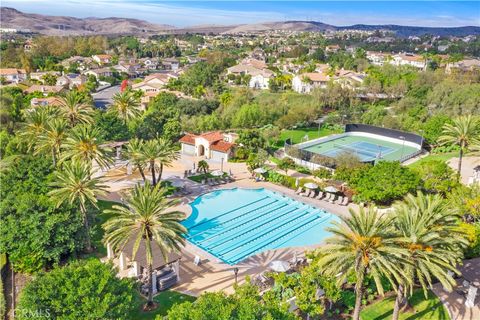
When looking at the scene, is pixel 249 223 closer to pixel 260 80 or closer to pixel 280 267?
pixel 280 267

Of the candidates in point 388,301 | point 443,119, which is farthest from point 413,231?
point 443,119

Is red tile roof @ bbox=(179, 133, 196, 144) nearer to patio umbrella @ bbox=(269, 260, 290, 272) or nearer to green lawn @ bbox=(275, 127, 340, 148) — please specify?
green lawn @ bbox=(275, 127, 340, 148)

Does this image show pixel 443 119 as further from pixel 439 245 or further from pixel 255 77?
pixel 255 77

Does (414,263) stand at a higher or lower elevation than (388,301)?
higher

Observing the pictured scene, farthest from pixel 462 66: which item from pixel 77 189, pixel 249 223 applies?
pixel 77 189

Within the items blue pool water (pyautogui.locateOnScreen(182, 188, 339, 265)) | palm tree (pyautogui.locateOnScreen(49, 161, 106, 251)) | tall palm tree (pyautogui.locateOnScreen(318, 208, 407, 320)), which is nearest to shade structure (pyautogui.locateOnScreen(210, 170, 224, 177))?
blue pool water (pyautogui.locateOnScreen(182, 188, 339, 265))
